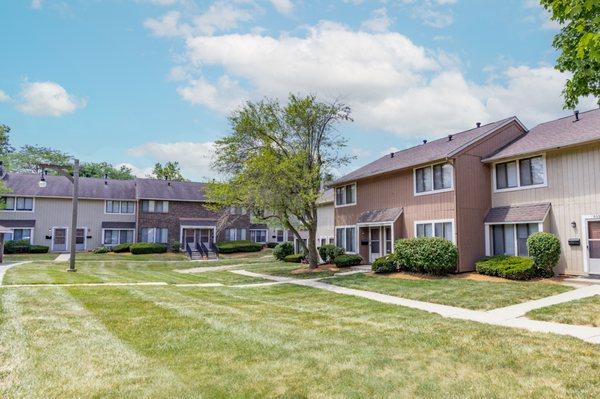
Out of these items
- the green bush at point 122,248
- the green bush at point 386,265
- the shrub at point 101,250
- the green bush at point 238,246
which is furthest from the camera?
the green bush at point 238,246

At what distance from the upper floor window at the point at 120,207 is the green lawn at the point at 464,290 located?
2956 centimetres

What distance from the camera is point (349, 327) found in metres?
7.96

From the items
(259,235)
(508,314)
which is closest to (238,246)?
(259,235)

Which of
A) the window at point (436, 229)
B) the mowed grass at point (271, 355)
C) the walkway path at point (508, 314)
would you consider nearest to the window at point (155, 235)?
the window at point (436, 229)

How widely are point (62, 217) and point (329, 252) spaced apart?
1037 inches

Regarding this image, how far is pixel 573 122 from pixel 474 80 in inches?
184

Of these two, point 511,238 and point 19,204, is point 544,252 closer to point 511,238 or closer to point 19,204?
point 511,238

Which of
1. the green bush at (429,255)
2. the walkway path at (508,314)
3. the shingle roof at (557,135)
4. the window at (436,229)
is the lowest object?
the walkway path at (508,314)

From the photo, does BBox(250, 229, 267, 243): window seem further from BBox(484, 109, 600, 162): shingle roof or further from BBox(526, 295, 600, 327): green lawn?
BBox(526, 295, 600, 327): green lawn

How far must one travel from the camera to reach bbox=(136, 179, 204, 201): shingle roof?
129 feet

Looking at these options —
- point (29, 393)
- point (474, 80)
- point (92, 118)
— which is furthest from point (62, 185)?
point (29, 393)

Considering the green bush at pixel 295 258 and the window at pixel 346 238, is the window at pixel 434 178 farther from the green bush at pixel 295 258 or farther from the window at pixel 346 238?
the green bush at pixel 295 258

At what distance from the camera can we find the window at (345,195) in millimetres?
25344

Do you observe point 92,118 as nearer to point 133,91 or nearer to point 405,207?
point 133,91
